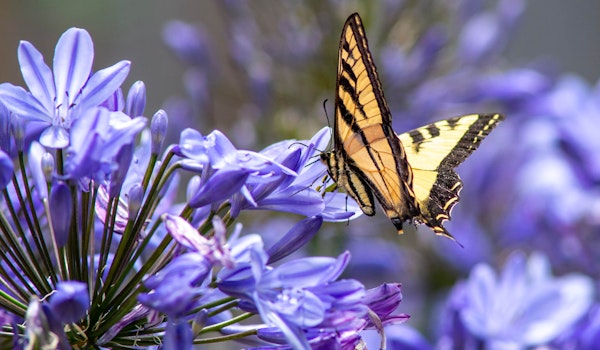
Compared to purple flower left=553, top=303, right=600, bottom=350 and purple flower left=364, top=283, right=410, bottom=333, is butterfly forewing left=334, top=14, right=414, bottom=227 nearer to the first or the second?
purple flower left=364, top=283, right=410, bottom=333

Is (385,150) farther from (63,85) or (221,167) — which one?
(63,85)

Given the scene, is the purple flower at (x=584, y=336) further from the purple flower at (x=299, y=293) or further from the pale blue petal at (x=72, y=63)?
the pale blue petal at (x=72, y=63)

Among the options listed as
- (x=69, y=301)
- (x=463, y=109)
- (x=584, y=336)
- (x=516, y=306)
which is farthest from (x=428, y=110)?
(x=69, y=301)

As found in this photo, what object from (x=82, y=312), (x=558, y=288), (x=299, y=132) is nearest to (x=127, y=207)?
(x=82, y=312)

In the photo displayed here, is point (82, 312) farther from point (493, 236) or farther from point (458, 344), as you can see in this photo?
point (493, 236)

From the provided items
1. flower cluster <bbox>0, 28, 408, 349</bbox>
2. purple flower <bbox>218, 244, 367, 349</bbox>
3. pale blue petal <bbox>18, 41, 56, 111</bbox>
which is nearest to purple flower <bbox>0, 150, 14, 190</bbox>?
flower cluster <bbox>0, 28, 408, 349</bbox>

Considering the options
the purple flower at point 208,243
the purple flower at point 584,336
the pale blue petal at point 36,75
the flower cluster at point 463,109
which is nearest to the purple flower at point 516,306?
the purple flower at point 584,336

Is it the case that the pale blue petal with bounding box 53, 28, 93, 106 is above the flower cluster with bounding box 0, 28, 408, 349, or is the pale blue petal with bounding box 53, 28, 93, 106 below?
above
